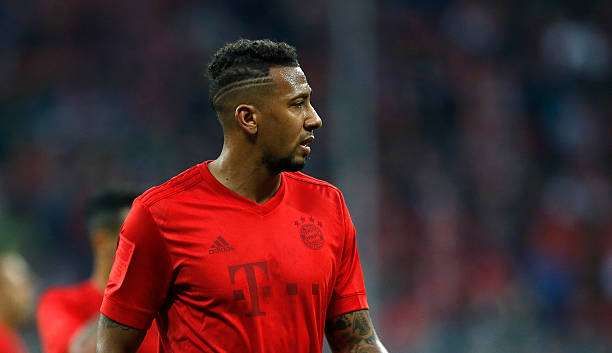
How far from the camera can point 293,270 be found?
3850mm

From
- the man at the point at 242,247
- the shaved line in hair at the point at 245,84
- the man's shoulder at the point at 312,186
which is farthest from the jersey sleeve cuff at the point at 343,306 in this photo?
the shaved line in hair at the point at 245,84

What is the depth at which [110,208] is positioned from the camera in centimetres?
566

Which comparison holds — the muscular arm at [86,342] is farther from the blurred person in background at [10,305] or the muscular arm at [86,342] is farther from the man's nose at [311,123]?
the man's nose at [311,123]

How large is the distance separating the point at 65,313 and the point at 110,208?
0.50m

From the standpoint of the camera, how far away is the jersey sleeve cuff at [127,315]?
3838 millimetres

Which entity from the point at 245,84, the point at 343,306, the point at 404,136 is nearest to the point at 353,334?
the point at 343,306

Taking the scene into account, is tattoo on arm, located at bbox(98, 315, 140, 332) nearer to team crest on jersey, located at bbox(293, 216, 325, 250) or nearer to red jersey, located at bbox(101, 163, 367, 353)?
red jersey, located at bbox(101, 163, 367, 353)

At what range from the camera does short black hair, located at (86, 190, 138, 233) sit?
5.59m

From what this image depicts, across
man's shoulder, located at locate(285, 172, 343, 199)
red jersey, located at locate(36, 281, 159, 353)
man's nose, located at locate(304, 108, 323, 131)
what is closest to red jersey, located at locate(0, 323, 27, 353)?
red jersey, located at locate(36, 281, 159, 353)

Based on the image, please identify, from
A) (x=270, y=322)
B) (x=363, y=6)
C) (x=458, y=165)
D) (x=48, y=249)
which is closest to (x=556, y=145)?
(x=458, y=165)

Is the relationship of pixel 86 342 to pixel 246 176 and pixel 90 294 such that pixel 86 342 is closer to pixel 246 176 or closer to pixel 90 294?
pixel 90 294

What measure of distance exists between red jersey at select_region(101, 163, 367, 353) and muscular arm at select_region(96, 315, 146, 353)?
0.02 metres

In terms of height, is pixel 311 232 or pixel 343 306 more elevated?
pixel 311 232

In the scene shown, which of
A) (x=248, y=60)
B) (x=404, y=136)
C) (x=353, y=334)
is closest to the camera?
(x=248, y=60)
